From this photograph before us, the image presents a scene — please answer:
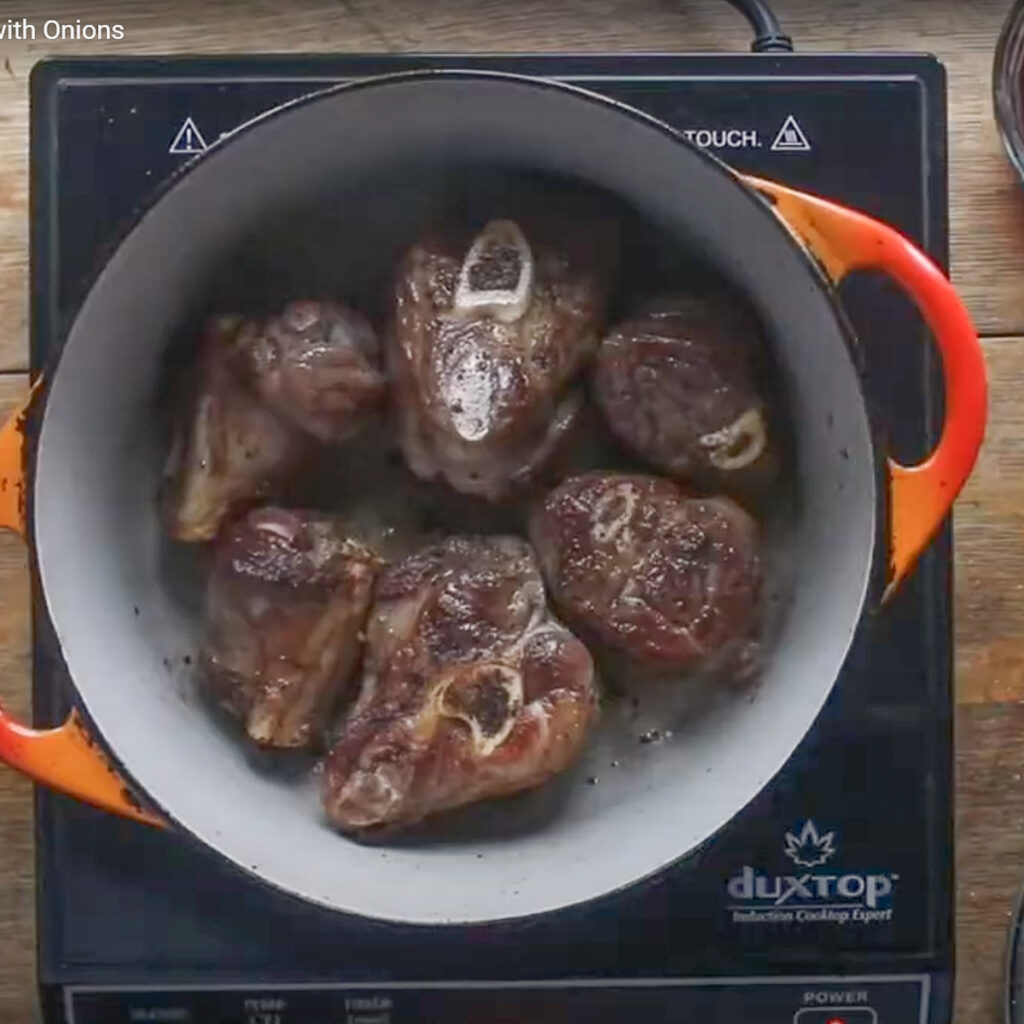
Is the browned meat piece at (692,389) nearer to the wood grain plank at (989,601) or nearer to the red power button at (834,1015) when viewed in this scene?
the wood grain plank at (989,601)

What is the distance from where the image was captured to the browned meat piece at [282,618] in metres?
0.87

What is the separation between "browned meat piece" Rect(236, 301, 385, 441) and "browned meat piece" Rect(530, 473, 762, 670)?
0.12m

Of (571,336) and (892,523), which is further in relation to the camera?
(571,336)

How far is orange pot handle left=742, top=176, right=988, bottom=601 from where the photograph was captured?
2.43 ft

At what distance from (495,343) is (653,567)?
14 cm

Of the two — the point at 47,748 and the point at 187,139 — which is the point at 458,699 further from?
the point at 187,139

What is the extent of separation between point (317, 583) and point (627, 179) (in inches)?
10.4

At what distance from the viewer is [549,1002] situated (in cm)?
90

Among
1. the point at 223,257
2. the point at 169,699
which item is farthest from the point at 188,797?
the point at 223,257

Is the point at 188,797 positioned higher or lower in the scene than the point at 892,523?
lower

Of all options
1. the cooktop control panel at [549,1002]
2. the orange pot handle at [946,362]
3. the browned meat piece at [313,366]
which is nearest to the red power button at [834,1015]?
the cooktop control panel at [549,1002]

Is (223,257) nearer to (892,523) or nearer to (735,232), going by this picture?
(735,232)

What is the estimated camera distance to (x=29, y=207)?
3.03 ft

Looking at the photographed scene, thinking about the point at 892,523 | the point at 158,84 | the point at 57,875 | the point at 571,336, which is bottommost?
the point at 57,875
